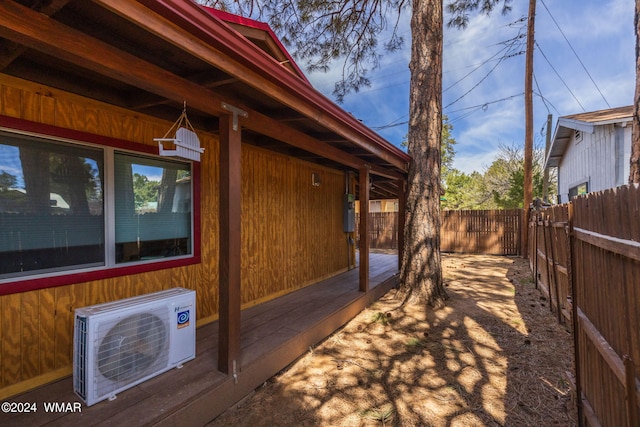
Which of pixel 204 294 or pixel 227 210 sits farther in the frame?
pixel 204 294

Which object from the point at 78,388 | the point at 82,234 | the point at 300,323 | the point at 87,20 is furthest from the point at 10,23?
the point at 300,323

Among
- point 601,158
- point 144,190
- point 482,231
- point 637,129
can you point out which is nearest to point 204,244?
point 144,190

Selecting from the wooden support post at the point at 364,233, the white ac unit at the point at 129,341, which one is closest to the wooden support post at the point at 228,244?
the white ac unit at the point at 129,341

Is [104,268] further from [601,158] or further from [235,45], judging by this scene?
[601,158]

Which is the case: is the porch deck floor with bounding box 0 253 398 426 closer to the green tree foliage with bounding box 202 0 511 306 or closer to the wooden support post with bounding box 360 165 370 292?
the wooden support post with bounding box 360 165 370 292

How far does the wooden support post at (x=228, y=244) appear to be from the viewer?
2268 mm

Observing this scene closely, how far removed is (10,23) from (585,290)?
3.29 metres

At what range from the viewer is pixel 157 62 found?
187 cm

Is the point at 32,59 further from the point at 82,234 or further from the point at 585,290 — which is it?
the point at 585,290

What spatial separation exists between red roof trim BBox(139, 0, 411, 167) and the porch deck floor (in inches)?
84.8

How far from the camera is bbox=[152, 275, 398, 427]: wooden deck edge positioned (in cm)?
193

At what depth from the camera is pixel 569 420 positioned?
2137mm

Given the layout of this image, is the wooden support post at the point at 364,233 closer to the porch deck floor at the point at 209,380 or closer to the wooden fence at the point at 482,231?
the porch deck floor at the point at 209,380

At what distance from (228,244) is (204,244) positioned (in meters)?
1.24
